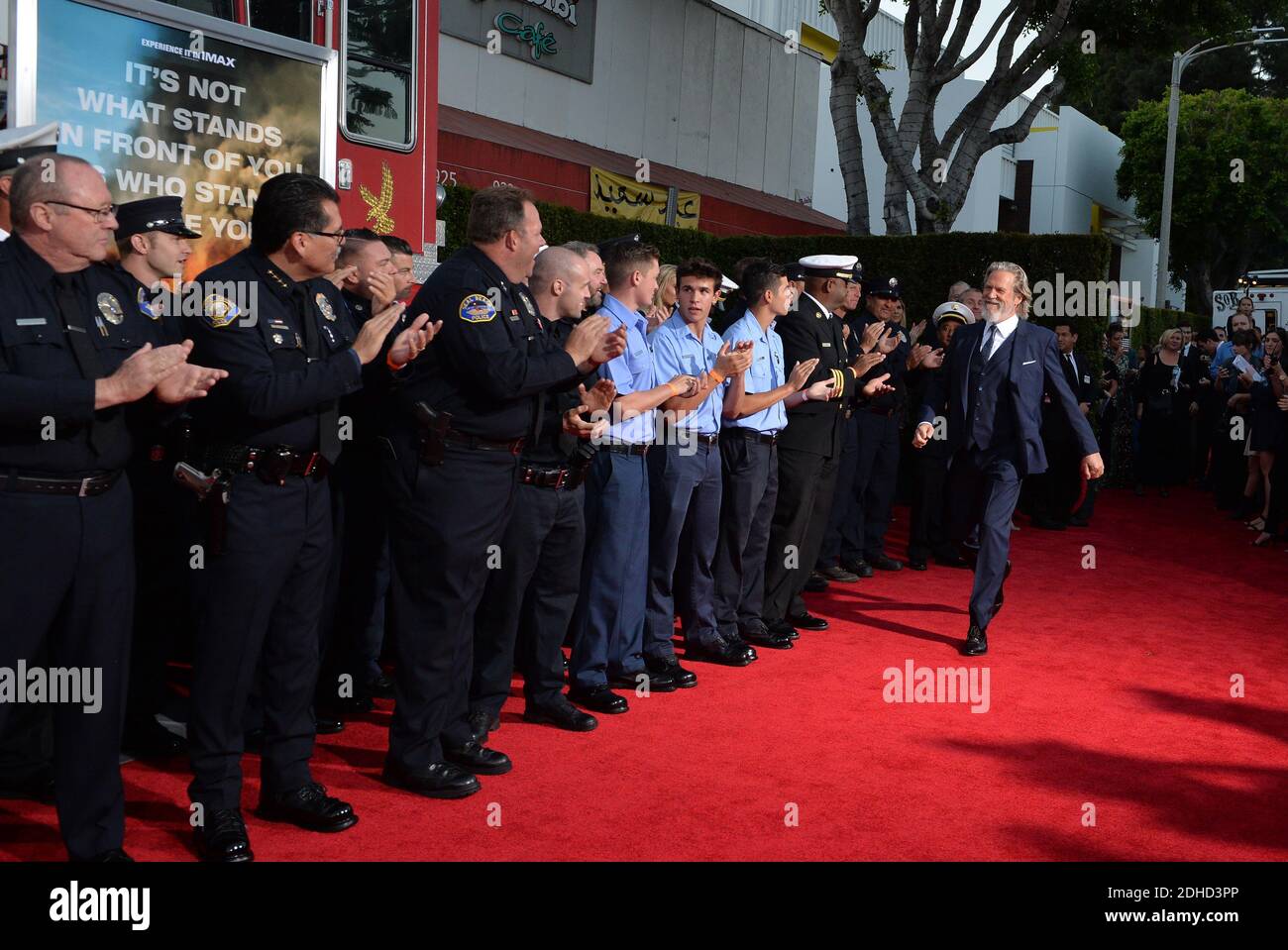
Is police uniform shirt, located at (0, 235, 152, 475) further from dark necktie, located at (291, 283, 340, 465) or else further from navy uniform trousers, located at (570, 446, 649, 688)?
navy uniform trousers, located at (570, 446, 649, 688)

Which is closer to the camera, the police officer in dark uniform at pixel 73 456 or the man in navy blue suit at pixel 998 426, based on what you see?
the police officer in dark uniform at pixel 73 456

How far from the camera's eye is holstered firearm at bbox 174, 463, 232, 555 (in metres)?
3.81

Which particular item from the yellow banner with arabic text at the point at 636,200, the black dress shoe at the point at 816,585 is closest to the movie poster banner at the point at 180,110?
the black dress shoe at the point at 816,585

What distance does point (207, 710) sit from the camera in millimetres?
3900

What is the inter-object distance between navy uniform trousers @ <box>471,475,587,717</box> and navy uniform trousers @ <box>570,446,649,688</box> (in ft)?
1.08

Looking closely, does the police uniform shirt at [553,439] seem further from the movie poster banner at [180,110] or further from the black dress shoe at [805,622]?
the black dress shoe at [805,622]

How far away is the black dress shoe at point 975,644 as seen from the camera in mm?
7246

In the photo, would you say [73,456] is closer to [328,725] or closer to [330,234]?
[330,234]

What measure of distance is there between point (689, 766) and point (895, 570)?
17.1 feet

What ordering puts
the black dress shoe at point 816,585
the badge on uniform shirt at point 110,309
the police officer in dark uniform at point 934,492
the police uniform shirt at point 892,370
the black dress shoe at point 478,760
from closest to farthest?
the badge on uniform shirt at point 110,309 → the black dress shoe at point 478,760 → the black dress shoe at point 816,585 → the police uniform shirt at point 892,370 → the police officer in dark uniform at point 934,492

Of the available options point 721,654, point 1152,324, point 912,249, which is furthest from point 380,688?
point 1152,324

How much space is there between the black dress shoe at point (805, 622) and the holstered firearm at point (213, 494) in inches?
177

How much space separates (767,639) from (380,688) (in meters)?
2.32
